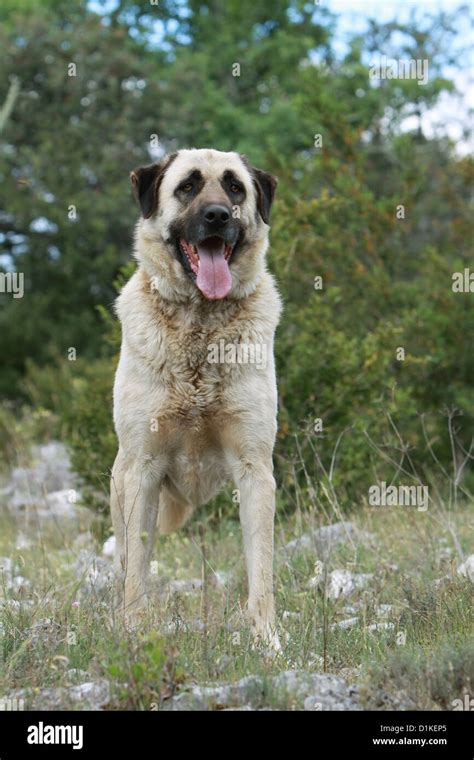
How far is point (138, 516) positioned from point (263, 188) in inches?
68.4

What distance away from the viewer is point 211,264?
4613mm

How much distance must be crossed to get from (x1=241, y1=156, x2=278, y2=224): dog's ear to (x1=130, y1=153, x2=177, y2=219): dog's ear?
40 cm

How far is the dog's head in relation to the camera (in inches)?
179

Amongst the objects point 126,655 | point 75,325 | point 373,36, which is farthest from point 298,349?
point 373,36

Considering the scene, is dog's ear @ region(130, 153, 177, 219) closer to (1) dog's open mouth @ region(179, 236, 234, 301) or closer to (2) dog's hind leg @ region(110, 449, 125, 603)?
(1) dog's open mouth @ region(179, 236, 234, 301)

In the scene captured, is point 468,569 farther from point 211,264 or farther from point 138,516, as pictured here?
point 211,264

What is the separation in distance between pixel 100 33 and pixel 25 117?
1883 millimetres

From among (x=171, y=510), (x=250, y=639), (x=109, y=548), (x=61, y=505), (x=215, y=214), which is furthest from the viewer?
(x=61, y=505)

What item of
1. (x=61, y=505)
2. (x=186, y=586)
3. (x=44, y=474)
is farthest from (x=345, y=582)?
(x=44, y=474)

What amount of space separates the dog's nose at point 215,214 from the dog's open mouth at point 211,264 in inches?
6.1

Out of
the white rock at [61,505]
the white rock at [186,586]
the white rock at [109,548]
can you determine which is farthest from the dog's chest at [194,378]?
the white rock at [61,505]

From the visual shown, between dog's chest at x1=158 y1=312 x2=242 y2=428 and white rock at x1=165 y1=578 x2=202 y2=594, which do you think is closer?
dog's chest at x1=158 y1=312 x2=242 y2=428

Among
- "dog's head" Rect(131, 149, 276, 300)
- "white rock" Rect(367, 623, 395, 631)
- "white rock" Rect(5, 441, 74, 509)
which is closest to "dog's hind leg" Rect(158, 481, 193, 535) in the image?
"dog's head" Rect(131, 149, 276, 300)

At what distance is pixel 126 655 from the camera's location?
319 cm
